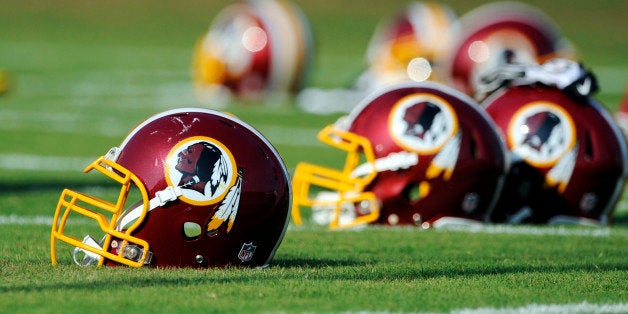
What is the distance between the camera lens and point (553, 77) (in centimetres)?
672

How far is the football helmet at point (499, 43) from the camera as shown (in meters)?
12.0

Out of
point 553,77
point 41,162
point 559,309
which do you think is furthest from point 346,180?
point 41,162

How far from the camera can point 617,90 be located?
663 inches

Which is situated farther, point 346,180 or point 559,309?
point 346,180

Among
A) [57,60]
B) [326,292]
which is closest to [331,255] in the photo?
[326,292]

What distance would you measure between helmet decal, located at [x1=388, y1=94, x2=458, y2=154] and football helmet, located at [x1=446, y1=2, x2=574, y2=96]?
5.68 metres

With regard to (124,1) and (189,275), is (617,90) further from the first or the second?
(124,1)

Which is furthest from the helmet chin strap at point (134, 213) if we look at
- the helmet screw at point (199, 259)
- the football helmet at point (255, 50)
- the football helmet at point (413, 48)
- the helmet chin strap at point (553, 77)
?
the football helmet at point (255, 50)

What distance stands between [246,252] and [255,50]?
371 inches

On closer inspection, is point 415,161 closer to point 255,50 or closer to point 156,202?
point 156,202

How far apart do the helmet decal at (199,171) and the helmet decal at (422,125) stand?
73.5 inches

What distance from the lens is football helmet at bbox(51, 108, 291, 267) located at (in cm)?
441

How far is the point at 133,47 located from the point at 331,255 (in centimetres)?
1841

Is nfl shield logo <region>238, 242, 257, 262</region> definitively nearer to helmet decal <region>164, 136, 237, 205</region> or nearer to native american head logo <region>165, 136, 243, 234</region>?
native american head logo <region>165, 136, 243, 234</region>
